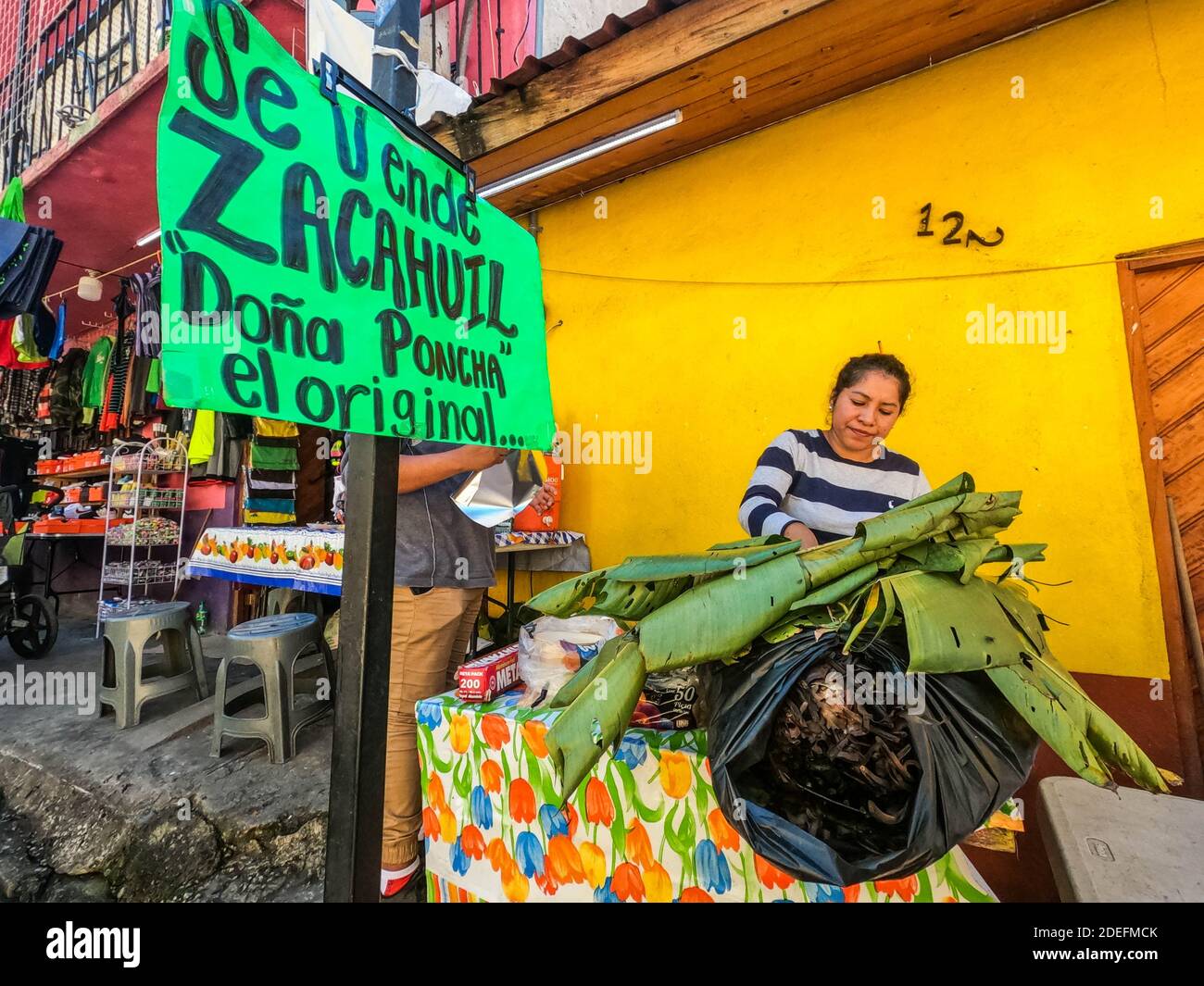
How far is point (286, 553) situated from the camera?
11.3 ft

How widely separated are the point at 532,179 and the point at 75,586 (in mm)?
8904

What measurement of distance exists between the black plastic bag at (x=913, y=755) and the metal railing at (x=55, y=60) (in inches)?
300

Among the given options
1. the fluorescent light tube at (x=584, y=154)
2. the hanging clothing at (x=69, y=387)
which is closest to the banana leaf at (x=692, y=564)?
the fluorescent light tube at (x=584, y=154)

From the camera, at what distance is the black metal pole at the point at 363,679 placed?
0.97m

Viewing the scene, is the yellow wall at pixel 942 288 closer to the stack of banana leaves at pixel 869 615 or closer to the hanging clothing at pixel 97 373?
the stack of banana leaves at pixel 869 615

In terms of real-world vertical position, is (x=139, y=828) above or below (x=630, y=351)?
below

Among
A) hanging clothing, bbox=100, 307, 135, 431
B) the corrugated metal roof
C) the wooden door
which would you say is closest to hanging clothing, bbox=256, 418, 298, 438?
hanging clothing, bbox=100, 307, 135, 431

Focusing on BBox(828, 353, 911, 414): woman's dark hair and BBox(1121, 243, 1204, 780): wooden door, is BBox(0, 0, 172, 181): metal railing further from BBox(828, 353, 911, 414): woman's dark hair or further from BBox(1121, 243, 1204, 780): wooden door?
BBox(1121, 243, 1204, 780): wooden door

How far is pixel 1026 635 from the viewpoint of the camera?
1.00 metres

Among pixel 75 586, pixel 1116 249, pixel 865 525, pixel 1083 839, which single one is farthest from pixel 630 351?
pixel 75 586

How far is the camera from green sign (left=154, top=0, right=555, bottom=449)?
80 centimetres

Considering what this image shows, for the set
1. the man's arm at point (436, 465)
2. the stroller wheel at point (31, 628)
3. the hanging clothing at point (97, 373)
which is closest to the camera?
the man's arm at point (436, 465)

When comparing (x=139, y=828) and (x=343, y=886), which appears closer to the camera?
(x=343, y=886)
